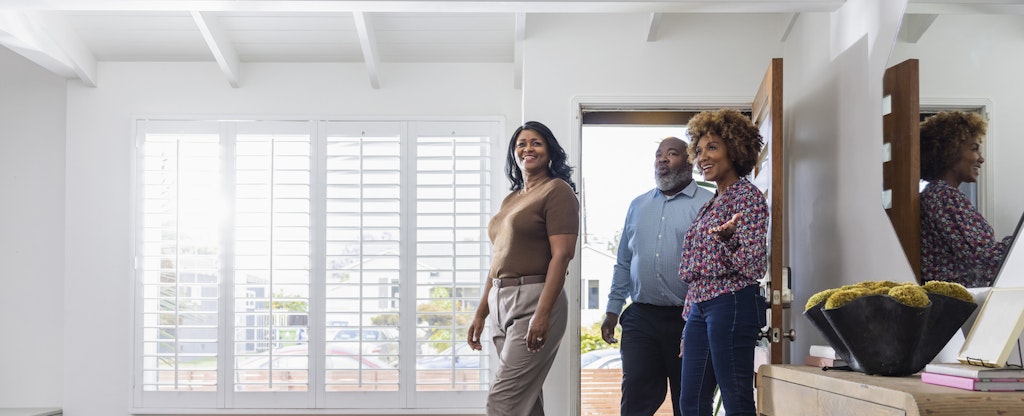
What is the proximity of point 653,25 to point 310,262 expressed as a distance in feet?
6.75

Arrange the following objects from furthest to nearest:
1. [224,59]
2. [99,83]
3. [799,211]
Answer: [99,83], [224,59], [799,211]

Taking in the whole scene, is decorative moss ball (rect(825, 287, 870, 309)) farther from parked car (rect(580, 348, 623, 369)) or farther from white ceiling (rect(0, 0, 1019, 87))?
parked car (rect(580, 348, 623, 369))

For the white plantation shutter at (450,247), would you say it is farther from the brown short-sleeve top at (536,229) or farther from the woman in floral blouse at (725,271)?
the woman in floral blouse at (725,271)

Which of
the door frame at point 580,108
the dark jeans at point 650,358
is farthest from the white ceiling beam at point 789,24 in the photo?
the dark jeans at point 650,358

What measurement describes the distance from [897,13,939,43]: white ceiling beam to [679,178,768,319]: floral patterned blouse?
601mm

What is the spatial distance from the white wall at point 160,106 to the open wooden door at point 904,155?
2518 mm

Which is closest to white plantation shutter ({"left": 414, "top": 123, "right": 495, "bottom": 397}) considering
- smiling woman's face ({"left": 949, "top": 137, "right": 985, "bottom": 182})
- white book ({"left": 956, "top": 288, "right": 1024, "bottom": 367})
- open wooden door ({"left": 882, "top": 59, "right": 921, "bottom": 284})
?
open wooden door ({"left": 882, "top": 59, "right": 921, "bottom": 284})

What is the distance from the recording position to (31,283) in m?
5.25

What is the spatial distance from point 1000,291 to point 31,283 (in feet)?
15.6

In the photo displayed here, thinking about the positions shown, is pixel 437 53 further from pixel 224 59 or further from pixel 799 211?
pixel 799 211

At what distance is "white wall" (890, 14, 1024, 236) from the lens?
2.23 meters

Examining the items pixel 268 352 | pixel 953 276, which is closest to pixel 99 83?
pixel 268 352

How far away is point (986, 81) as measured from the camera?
7.63 feet

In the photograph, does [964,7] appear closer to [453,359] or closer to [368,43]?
[368,43]
